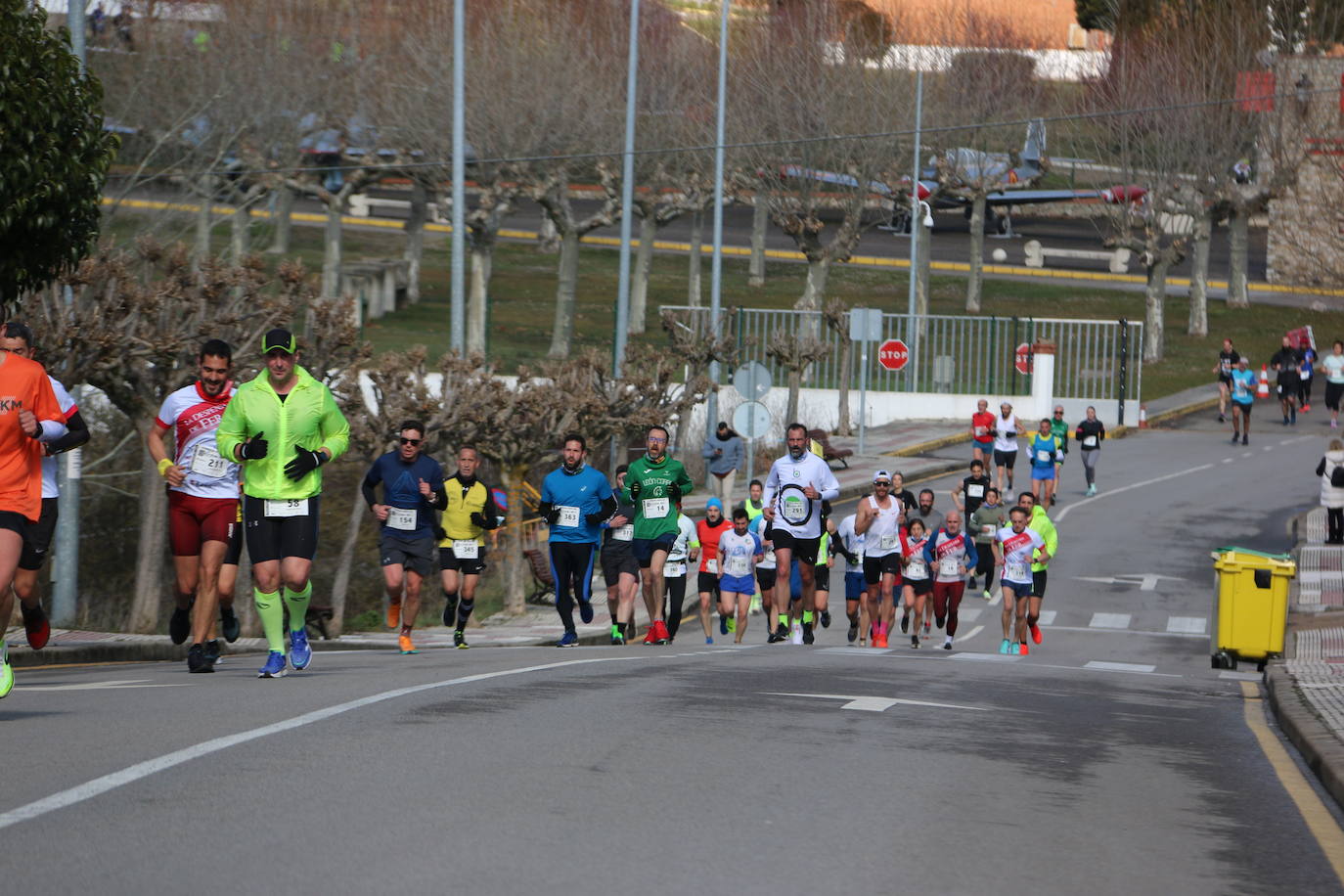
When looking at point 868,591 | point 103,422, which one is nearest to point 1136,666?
point 868,591

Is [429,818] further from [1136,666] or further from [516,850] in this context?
[1136,666]

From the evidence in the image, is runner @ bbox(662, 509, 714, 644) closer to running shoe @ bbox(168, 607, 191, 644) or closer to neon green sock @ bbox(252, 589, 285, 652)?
running shoe @ bbox(168, 607, 191, 644)

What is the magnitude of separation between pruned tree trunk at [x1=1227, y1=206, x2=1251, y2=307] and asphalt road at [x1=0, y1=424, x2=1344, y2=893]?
4702 centimetres

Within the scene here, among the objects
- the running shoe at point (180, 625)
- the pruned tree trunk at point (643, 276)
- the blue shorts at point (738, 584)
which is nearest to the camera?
the running shoe at point (180, 625)

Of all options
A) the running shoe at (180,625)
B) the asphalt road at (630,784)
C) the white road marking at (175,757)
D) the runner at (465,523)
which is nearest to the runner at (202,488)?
the running shoe at (180,625)

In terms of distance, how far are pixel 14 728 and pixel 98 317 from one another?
12019 millimetres

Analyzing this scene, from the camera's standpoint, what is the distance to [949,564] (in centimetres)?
2125

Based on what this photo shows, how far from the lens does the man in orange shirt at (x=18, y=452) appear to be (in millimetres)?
9102

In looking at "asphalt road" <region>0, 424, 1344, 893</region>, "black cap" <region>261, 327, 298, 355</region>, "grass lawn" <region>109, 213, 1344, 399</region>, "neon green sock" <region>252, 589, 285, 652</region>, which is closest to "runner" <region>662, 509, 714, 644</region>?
"asphalt road" <region>0, 424, 1344, 893</region>

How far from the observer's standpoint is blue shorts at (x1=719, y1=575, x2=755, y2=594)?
20.1m

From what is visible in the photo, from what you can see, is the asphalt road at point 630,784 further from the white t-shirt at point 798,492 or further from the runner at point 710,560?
the runner at point 710,560

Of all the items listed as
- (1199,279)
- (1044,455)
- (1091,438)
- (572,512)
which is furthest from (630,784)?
(1199,279)

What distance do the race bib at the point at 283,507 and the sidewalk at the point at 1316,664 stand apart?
5735 mm

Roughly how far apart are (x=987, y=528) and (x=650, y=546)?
8209 mm
